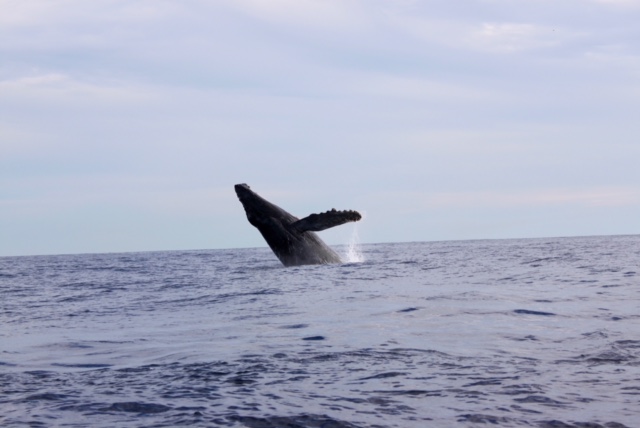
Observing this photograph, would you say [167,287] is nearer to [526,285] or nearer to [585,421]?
[526,285]

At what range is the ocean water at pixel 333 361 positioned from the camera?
5055 mm

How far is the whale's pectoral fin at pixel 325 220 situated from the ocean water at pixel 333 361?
431 cm

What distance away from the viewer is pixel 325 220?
18.7 meters

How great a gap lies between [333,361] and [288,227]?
13431 millimetres

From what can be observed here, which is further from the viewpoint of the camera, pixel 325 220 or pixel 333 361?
pixel 325 220

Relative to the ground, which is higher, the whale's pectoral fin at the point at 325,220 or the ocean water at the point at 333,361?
the whale's pectoral fin at the point at 325,220

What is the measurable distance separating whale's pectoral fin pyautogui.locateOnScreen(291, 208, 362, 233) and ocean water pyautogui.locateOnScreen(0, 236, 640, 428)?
431 centimetres

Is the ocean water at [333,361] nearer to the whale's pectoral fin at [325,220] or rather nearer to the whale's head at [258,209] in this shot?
the whale's pectoral fin at [325,220]

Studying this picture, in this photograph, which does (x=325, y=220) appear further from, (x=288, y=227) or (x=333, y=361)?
(x=333, y=361)

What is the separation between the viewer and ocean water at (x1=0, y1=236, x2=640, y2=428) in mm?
5055

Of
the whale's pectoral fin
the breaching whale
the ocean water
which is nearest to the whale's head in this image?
the breaching whale

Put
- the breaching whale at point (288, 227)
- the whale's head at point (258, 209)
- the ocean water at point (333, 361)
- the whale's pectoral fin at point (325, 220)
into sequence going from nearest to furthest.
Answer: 1. the ocean water at point (333, 361)
2. the whale's pectoral fin at point (325, 220)
3. the breaching whale at point (288, 227)
4. the whale's head at point (258, 209)

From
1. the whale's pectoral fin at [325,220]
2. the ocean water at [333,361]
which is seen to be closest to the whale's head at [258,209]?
the whale's pectoral fin at [325,220]

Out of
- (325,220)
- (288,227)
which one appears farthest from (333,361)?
(288,227)
